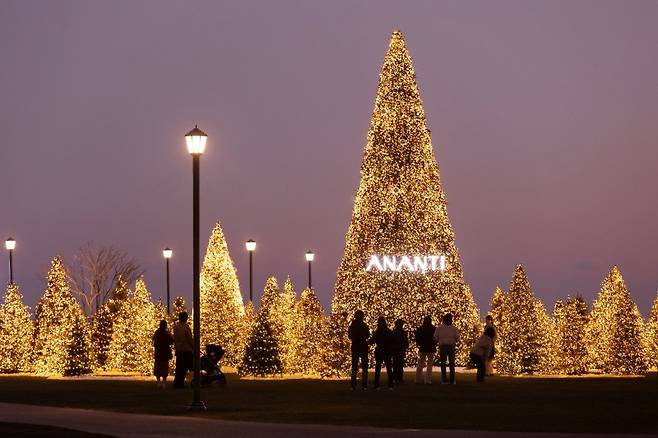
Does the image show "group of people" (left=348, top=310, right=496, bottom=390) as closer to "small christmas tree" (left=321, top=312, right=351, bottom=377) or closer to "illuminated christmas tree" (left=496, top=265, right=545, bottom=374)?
"illuminated christmas tree" (left=496, top=265, right=545, bottom=374)

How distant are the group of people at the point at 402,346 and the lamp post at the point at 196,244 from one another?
884 cm

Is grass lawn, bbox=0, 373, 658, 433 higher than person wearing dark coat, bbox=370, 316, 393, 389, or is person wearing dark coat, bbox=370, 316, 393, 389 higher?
person wearing dark coat, bbox=370, 316, 393, 389

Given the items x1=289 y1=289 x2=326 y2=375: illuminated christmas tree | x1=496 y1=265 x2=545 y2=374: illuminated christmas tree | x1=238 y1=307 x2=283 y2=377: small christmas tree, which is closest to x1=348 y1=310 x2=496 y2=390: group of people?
x1=496 y1=265 x2=545 y2=374: illuminated christmas tree

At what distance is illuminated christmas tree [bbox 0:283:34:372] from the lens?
210ft

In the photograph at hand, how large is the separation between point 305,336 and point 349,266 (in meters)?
2.80

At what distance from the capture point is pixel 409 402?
33.9 meters

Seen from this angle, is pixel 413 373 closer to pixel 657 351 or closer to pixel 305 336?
pixel 305 336

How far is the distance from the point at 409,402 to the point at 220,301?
29312 millimetres

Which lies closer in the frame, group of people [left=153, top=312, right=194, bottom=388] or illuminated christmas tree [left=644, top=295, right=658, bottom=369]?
group of people [left=153, top=312, right=194, bottom=388]

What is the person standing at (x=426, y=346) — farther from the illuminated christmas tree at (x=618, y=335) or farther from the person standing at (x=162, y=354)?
the illuminated christmas tree at (x=618, y=335)

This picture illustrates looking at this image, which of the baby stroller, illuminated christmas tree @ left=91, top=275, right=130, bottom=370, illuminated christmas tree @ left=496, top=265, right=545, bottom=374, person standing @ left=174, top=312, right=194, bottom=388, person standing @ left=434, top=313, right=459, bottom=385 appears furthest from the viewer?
illuminated christmas tree @ left=91, top=275, right=130, bottom=370

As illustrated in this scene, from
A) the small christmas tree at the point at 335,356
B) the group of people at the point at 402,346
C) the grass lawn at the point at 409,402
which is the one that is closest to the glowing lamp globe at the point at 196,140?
the grass lawn at the point at 409,402

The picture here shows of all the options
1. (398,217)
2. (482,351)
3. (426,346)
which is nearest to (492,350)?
(482,351)

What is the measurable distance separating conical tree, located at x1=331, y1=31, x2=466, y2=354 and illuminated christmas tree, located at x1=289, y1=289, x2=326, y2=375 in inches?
42.5
